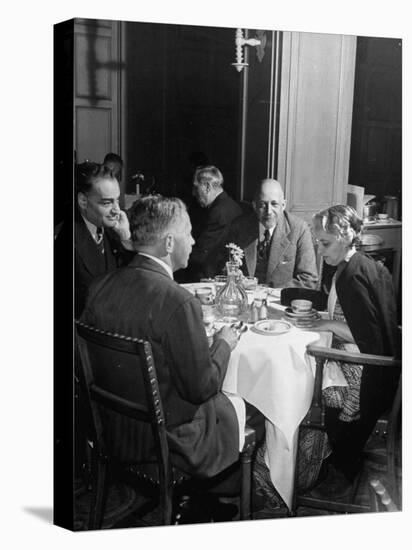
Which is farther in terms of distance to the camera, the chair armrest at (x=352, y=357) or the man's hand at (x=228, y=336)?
the chair armrest at (x=352, y=357)

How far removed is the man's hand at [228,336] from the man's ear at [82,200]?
670 mm

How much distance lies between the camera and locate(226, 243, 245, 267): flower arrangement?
12.3 ft

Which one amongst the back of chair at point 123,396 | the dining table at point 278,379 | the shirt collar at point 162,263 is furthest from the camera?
the dining table at point 278,379

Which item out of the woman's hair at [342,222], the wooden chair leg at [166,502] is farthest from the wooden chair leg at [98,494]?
the woman's hair at [342,222]

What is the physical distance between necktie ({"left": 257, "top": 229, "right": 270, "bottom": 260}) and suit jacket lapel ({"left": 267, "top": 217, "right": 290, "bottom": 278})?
0.06 feet

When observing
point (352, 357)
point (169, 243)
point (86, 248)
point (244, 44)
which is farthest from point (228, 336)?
point (244, 44)

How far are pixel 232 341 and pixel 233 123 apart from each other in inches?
31.3

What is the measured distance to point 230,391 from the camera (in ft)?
12.2

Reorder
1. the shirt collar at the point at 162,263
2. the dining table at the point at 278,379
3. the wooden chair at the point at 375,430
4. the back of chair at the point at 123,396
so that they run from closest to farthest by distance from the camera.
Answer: the back of chair at the point at 123,396
the shirt collar at the point at 162,263
the dining table at the point at 278,379
the wooden chair at the point at 375,430

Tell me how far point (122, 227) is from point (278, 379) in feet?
2.70

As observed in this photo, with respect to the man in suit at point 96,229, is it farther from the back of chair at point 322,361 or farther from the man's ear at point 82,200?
the back of chair at point 322,361

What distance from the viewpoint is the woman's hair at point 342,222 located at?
3838 millimetres

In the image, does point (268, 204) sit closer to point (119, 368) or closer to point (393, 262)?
point (393, 262)

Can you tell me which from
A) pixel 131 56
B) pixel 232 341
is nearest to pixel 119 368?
pixel 232 341
